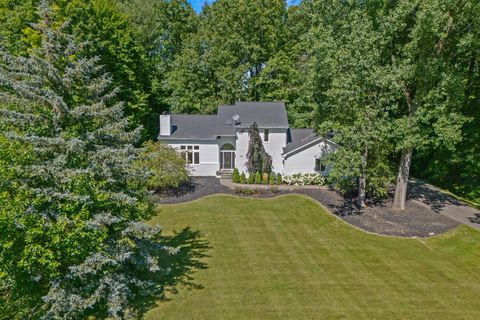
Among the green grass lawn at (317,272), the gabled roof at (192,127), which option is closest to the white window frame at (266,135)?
the gabled roof at (192,127)

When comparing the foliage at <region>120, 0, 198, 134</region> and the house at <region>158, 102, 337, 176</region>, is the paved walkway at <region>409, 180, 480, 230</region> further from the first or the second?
the foliage at <region>120, 0, 198, 134</region>

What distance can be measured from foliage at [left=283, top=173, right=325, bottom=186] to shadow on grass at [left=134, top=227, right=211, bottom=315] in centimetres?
1043

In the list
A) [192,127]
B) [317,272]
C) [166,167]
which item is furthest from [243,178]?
[317,272]

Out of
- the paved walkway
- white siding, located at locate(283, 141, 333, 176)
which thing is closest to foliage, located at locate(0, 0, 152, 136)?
white siding, located at locate(283, 141, 333, 176)

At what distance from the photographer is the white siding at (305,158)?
80.3 feet

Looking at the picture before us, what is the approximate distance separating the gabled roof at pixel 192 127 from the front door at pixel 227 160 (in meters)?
1.86

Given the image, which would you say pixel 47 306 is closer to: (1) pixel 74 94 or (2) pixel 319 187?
(1) pixel 74 94

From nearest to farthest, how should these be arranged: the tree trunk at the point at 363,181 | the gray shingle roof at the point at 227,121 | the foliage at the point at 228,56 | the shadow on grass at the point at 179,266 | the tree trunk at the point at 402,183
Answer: the shadow on grass at the point at 179,266, the tree trunk at the point at 402,183, the tree trunk at the point at 363,181, the gray shingle roof at the point at 227,121, the foliage at the point at 228,56

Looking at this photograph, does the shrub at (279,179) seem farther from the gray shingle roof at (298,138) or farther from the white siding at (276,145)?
the gray shingle roof at (298,138)

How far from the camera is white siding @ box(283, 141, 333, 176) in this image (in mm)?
24484

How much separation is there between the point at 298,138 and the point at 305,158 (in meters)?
3.01

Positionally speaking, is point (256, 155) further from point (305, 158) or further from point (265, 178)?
point (305, 158)

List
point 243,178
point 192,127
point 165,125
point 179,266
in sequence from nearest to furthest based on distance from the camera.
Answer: point 179,266 < point 243,178 < point 165,125 < point 192,127

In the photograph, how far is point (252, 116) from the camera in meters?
26.0
